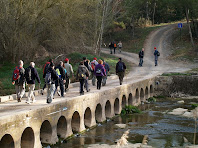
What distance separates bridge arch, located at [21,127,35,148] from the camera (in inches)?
490

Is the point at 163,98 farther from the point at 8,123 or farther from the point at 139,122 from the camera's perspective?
the point at 8,123

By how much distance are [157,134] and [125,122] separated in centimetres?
331

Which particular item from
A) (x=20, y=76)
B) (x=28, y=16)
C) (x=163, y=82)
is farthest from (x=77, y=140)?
(x=163, y=82)

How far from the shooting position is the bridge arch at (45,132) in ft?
45.1

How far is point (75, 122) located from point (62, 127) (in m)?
1.34

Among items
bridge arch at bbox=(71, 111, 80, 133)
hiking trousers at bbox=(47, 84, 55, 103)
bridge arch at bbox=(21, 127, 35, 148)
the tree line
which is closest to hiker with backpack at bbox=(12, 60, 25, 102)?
→ hiking trousers at bbox=(47, 84, 55, 103)

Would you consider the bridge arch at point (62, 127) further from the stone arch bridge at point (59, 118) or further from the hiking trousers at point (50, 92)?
the hiking trousers at point (50, 92)

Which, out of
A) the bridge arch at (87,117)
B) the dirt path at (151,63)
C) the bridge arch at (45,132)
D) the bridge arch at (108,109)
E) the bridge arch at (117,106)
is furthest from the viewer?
the dirt path at (151,63)

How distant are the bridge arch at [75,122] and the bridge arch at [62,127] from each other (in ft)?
3.88

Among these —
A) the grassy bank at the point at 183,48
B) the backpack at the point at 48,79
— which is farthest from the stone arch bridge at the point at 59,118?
the grassy bank at the point at 183,48

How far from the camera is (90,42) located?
4119 cm

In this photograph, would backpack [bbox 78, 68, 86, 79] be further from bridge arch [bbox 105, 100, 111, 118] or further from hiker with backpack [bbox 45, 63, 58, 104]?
hiker with backpack [bbox 45, 63, 58, 104]

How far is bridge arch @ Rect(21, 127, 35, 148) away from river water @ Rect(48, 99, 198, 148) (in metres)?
1.58

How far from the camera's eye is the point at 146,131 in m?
16.9
